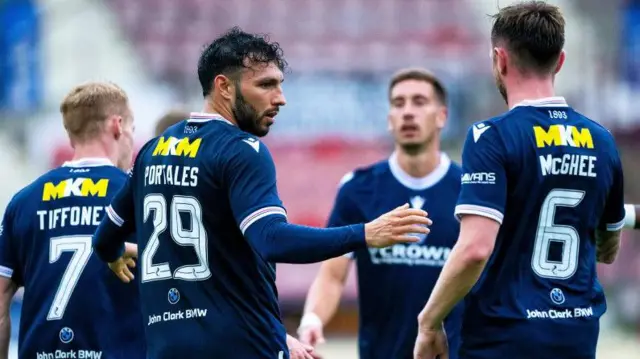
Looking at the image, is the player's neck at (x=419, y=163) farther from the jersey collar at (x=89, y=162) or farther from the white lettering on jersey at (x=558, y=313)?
the white lettering on jersey at (x=558, y=313)

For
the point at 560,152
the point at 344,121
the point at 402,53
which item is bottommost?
the point at 560,152

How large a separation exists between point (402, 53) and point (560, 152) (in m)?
15.3

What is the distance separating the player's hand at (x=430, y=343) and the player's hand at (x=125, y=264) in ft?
4.95

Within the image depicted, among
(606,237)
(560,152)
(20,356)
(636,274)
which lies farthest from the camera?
(636,274)

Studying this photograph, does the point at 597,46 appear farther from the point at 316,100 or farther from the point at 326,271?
the point at 326,271

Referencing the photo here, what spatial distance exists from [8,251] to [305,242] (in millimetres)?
2070

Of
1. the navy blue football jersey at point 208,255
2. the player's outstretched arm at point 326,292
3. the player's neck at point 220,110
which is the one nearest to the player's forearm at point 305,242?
the navy blue football jersey at point 208,255

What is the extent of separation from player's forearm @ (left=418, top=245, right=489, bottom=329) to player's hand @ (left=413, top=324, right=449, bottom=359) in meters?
0.05

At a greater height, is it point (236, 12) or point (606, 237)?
point (236, 12)

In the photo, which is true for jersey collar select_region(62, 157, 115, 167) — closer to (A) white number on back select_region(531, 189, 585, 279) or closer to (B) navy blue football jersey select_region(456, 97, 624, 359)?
(B) navy blue football jersey select_region(456, 97, 624, 359)

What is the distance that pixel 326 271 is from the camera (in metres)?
7.33

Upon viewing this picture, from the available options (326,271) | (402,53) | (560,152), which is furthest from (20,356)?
(402,53)

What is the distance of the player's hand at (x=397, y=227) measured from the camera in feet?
14.6

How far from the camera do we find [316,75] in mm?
19578
